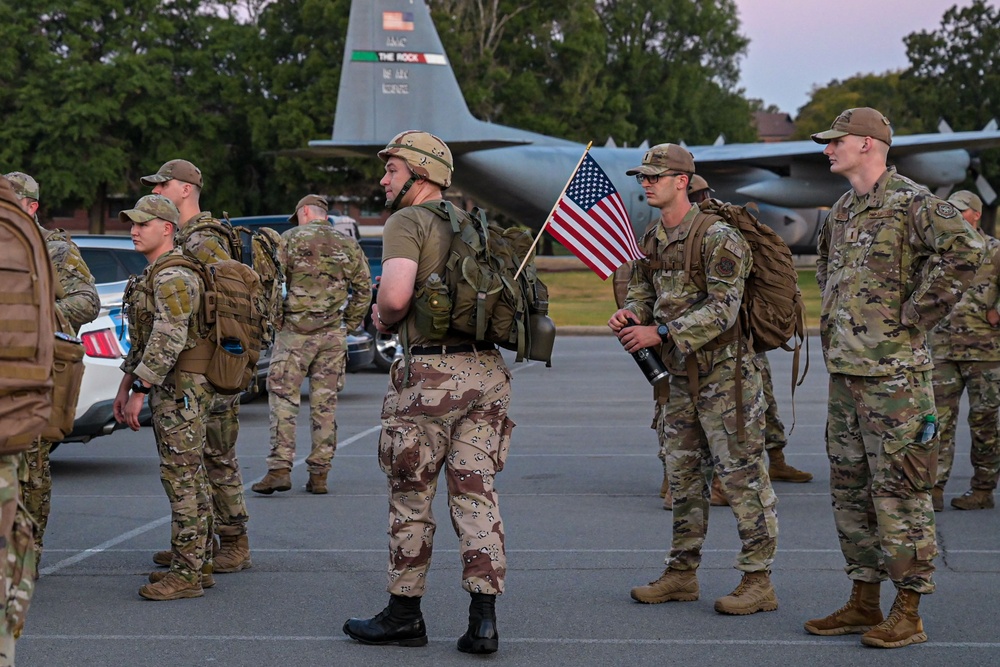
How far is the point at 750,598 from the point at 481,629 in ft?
4.44

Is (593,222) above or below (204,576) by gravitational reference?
above

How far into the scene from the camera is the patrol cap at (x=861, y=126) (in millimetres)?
5508

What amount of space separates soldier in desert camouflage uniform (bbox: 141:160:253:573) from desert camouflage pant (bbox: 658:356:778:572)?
2314mm

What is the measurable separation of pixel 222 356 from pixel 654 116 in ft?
196

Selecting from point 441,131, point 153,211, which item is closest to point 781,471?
point 153,211

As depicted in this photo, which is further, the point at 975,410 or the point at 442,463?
the point at 975,410

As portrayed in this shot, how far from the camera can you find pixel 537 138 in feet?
104

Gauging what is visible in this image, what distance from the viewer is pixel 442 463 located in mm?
5328

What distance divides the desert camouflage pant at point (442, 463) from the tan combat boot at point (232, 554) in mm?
1703

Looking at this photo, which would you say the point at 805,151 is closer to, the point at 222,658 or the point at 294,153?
the point at 294,153

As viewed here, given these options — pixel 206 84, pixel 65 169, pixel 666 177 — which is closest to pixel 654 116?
pixel 206 84

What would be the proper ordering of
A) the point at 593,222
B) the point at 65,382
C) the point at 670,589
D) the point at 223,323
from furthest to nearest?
the point at 593,222 → the point at 223,323 → the point at 670,589 → the point at 65,382

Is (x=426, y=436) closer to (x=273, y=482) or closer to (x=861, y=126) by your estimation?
(x=861, y=126)

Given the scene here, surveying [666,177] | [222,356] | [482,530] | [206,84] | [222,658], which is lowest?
[222,658]
